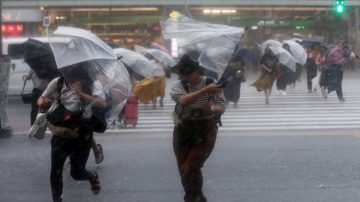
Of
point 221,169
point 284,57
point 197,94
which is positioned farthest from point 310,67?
point 197,94

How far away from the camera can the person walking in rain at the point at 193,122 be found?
22.8ft

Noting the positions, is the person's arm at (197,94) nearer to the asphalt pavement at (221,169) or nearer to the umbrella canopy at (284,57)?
the asphalt pavement at (221,169)

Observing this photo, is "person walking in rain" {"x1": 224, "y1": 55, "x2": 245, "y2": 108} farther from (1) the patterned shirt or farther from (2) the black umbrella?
(1) the patterned shirt

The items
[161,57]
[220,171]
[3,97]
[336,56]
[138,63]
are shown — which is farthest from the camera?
[161,57]

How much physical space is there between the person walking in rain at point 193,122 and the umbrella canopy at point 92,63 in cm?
95

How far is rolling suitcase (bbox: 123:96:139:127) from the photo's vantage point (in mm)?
14914

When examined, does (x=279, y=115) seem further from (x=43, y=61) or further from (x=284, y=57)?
(x=43, y=61)

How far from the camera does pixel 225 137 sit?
44.7ft

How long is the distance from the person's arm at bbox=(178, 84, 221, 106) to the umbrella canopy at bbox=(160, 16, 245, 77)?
1086mm

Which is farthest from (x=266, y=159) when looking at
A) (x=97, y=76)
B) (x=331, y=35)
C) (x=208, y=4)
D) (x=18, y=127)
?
(x=331, y=35)

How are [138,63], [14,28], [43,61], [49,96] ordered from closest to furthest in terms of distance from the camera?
[49,96], [43,61], [138,63], [14,28]

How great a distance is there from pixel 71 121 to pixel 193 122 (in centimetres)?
132

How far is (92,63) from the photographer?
25.4ft

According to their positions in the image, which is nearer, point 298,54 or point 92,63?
point 92,63
